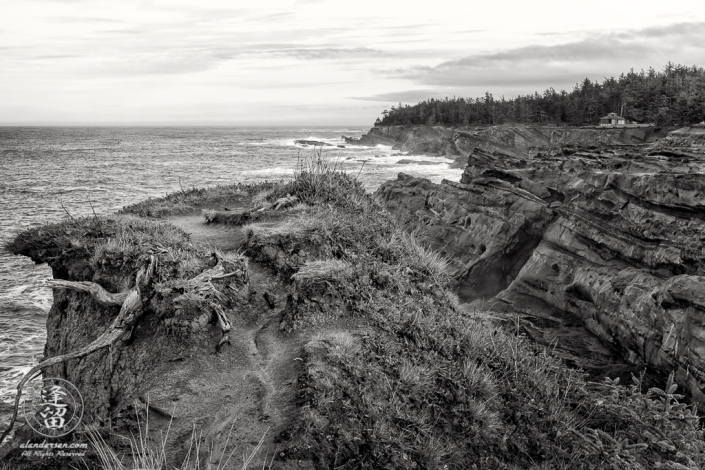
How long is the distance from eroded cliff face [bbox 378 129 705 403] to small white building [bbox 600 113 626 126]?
46.8m

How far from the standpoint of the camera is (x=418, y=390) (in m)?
5.29

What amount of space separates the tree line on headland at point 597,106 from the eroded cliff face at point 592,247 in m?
44.4

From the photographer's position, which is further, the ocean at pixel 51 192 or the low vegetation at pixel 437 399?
the ocean at pixel 51 192

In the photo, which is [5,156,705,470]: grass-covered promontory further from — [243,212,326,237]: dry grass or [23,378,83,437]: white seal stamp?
[23,378,83,437]: white seal stamp

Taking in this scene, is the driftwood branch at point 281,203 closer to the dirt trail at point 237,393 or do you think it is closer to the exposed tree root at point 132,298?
the exposed tree root at point 132,298

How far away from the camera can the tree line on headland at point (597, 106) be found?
217 ft

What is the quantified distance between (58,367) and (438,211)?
24358 millimetres

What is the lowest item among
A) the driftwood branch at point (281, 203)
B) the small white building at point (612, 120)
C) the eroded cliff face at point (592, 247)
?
the eroded cliff face at point (592, 247)

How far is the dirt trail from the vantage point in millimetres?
4527

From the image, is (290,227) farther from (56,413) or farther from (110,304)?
(56,413)

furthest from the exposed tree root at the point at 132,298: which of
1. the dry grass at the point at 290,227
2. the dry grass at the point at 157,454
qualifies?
the dry grass at the point at 157,454

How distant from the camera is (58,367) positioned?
721 cm

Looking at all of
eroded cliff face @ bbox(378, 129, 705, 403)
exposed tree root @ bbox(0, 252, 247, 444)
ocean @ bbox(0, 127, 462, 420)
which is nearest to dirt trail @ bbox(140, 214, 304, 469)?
exposed tree root @ bbox(0, 252, 247, 444)

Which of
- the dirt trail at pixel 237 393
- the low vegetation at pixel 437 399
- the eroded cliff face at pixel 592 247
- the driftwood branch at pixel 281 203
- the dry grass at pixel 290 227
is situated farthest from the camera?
the eroded cliff face at pixel 592 247
